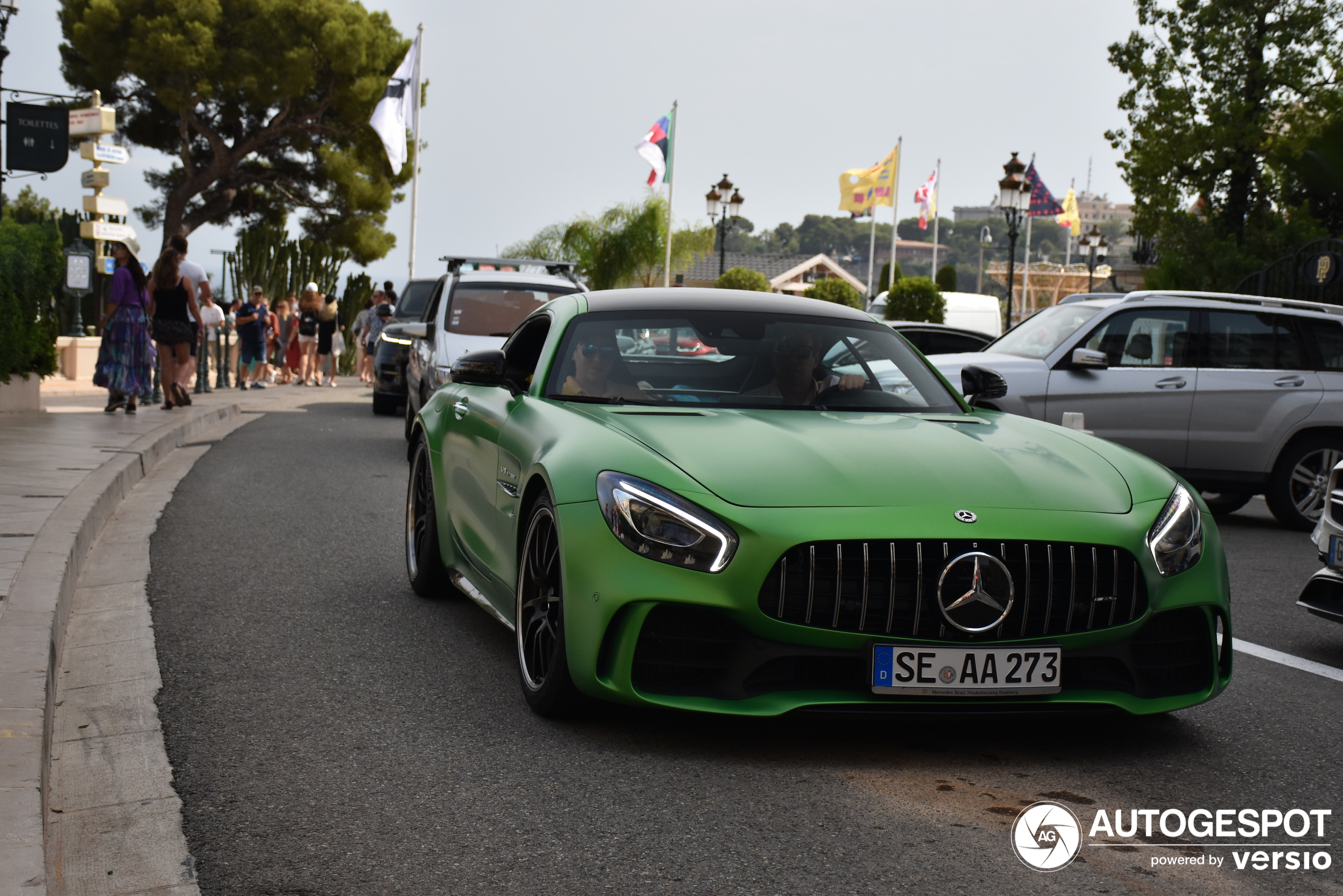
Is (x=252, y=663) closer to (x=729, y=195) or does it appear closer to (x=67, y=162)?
(x=67, y=162)

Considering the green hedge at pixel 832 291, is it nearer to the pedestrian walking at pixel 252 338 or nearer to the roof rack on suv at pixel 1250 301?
the pedestrian walking at pixel 252 338

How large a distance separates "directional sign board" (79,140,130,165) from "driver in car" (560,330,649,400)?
21.5m

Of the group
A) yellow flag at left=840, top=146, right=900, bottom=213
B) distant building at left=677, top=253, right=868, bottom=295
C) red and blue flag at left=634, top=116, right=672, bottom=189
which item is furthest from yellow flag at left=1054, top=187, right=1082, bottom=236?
red and blue flag at left=634, top=116, right=672, bottom=189

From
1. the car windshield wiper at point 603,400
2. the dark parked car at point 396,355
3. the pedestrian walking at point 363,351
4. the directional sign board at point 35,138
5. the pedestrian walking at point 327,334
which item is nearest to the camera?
the car windshield wiper at point 603,400

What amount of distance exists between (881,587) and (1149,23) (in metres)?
25.6

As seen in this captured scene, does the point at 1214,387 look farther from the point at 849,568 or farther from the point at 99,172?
the point at 99,172

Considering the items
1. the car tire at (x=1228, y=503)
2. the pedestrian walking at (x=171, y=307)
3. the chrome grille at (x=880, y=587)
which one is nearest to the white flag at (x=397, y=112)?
the pedestrian walking at (x=171, y=307)

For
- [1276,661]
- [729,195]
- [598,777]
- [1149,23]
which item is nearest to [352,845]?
[598,777]

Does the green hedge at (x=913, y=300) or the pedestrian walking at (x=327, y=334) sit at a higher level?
the green hedge at (x=913, y=300)

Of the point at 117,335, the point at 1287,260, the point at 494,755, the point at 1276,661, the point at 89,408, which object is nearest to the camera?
the point at 494,755

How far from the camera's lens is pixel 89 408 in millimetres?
16812

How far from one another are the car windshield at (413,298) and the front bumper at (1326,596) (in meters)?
14.3

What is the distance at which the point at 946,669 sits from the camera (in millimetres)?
4000

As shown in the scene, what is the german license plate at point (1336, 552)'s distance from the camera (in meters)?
5.93
